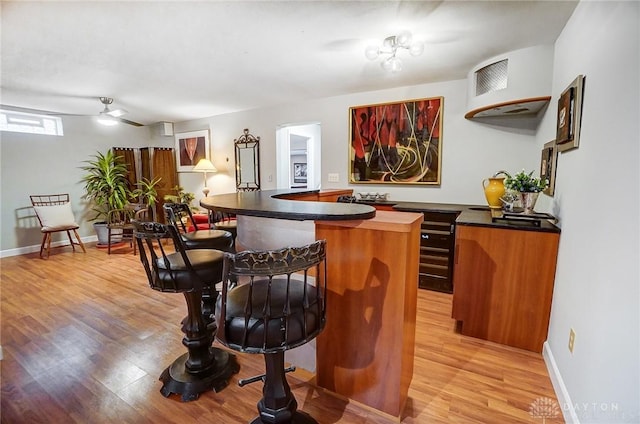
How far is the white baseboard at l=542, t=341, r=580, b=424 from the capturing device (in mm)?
1422

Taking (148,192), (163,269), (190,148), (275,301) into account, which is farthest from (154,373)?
(190,148)

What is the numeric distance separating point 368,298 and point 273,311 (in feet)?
1.81

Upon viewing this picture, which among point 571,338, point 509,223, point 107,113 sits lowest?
point 571,338

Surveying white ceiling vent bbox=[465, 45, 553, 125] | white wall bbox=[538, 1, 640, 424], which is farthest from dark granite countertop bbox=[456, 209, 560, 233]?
white ceiling vent bbox=[465, 45, 553, 125]

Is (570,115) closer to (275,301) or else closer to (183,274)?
(275,301)

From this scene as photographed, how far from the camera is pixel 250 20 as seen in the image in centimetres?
219

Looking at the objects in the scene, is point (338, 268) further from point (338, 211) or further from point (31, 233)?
point (31, 233)

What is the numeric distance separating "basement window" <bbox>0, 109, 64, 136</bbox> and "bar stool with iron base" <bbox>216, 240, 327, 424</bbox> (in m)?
5.61

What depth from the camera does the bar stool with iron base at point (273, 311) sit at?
99 centimetres

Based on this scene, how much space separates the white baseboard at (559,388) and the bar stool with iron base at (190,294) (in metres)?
1.83

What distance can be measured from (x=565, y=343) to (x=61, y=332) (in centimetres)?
358

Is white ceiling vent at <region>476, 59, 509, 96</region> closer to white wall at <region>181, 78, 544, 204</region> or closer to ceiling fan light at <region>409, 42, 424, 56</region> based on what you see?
white wall at <region>181, 78, 544, 204</region>

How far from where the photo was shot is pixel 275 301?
1.17 metres

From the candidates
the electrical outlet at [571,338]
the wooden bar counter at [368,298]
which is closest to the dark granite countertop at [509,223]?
the electrical outlet at [571,338]
